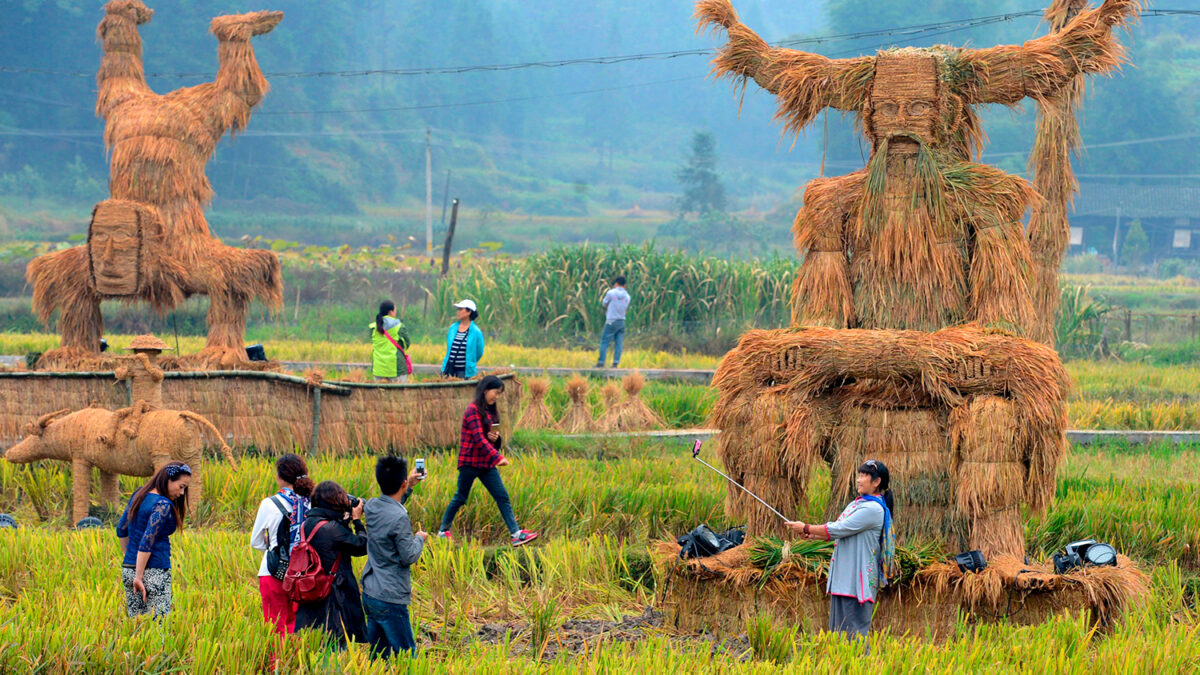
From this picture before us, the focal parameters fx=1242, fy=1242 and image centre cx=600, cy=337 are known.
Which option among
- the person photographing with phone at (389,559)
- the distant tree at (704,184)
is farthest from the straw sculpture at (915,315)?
the distant tree at (704,184)

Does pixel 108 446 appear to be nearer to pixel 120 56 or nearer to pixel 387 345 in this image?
pixel 387 345

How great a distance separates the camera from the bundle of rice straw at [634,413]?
1292 cm

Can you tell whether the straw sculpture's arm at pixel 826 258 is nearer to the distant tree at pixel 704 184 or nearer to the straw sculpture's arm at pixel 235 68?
the straw sculpture's arm at pixel 235 68

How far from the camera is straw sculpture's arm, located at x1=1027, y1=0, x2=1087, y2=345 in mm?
11047

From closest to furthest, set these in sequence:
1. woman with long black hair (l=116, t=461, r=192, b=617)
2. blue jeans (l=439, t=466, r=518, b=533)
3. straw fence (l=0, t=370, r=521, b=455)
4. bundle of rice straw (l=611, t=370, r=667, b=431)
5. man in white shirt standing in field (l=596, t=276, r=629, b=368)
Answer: woman with long black hair (l=116, t=461, r=192, b=617) < blue jeans (l=439, t=466, r=518, b=533) < straw fence (l=0, t=370, r=521, b=455) < bundle of rice straw (l=611, t=370, r=667, b=431) < man in white shirt standing in field (l=596, t=276, r=629, b=368)

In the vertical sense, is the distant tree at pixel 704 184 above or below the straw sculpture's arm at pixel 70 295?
above

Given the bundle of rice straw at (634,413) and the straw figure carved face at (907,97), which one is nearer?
the straw figure carved face at (907,97)

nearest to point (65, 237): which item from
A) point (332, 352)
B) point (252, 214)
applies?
point (252, 214)

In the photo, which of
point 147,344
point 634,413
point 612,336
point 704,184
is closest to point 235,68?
point 147,344

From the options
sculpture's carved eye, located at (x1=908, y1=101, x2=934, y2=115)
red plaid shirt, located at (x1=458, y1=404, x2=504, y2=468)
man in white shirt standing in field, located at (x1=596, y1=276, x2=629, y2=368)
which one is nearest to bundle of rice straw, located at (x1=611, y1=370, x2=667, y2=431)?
man in white shirt standing in field, located at (x1=596, y1=276, x2=629, y2=368)

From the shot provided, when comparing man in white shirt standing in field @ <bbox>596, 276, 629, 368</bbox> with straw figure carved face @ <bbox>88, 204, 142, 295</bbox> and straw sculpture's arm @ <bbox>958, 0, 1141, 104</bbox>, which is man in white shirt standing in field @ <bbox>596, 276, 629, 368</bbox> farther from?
straw sculpture's arm @ <bbox>958, 0, 1141, 104</bbox>

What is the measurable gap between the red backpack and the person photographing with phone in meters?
0.21

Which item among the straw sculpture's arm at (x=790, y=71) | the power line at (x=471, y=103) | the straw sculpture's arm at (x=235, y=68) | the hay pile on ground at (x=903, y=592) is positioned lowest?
the hay pile on ground at (x=903, y=592)

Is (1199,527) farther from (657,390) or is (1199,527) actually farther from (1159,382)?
(1159,382)
